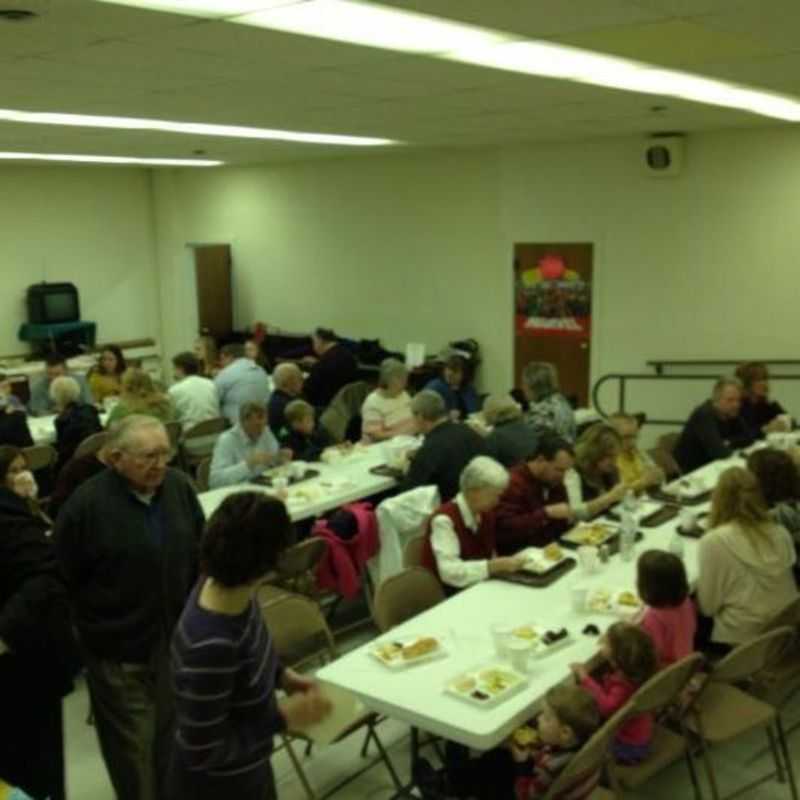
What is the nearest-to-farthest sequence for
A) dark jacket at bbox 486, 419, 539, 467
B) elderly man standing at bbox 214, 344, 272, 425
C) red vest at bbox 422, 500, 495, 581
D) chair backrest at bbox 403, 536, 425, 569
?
red vest at bbox 422, 500, 495, 581 < chair backrest at bbox 403, 536, 425, 569 < dark jacket at bbox 486, 419, 539, 467 < elderly man standing at bbox 214, 344, 272, 425

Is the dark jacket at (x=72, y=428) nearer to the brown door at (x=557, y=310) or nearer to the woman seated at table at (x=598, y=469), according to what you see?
the woman seated at table at (x=598, y=469)

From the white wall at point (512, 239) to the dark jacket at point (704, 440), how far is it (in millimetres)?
2229

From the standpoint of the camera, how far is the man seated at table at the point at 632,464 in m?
5.73

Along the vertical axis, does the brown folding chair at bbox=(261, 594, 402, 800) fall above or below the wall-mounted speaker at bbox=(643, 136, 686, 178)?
below

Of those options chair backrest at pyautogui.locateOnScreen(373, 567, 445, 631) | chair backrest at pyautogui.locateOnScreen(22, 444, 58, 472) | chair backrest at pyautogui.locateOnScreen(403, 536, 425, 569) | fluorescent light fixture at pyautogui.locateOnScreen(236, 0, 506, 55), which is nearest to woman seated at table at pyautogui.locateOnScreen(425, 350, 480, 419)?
chair backrest at pyautogui.locateOnScreen(22, 444, 58, 472)

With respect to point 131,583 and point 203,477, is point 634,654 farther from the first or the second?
point 203,477

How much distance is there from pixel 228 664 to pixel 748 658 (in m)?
2.22

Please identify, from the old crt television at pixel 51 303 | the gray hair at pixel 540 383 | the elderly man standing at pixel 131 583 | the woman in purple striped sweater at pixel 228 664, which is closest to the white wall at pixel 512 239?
the old crt television at pixel 51 303

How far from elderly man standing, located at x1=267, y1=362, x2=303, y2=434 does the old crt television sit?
6189 millimetres

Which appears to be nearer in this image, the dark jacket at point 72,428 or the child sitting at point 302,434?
the child sitting at point 302,434

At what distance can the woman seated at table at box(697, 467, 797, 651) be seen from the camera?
13.5 feet

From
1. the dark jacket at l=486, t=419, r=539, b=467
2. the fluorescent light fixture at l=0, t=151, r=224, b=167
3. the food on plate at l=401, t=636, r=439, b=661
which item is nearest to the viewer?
the food on plate at l=401, t=636, r=439, b=661

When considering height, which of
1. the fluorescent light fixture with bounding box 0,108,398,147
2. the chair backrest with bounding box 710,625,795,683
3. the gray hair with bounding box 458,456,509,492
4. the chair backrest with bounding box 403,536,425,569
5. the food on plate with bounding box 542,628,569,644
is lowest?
the chair backrest with bounding box 710,625,795,683

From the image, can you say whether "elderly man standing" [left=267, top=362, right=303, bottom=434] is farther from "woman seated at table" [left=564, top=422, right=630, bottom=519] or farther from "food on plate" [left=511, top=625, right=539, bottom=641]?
"food on plate" [left=511, top=625, right=539, bottom=641]
